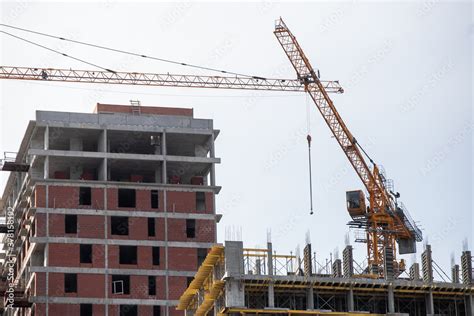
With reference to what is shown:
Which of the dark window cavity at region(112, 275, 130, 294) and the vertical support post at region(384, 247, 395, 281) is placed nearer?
the vertical support post at region(384, 247, 395, 281)

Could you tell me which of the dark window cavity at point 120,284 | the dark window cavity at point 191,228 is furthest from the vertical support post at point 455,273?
the dark window cavity at point 191,228

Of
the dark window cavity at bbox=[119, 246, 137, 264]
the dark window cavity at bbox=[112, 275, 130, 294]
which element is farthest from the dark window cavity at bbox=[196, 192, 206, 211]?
the dark window cavity at bbox=[112, 275, 130, 294]

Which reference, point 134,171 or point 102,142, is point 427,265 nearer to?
point 102,142

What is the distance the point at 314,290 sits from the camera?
12244cm

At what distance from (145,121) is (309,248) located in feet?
201

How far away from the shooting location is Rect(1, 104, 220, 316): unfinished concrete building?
174 metres

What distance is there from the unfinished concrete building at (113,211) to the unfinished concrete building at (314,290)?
154 feet

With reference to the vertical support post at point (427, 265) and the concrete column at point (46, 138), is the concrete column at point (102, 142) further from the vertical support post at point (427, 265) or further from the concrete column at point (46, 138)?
the vertical support post at point (427, 265)

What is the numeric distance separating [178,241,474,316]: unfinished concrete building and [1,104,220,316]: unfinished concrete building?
46831 mm

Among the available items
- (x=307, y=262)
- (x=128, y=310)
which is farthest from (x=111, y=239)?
(x=307, y=262)

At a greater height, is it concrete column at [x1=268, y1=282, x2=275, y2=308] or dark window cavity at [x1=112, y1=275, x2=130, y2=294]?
dark window cavity at [x1=112, y1=275, x2=130, y2=294]

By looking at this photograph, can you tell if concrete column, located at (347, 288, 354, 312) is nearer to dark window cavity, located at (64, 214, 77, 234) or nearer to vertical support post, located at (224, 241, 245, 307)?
vertical support post, located at (224, 241, 245, 307)

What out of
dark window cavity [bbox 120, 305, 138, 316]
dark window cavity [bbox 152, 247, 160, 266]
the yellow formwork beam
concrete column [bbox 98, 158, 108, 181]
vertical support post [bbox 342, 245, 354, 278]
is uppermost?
concrete column [bbox 98, 158, 108, 181]

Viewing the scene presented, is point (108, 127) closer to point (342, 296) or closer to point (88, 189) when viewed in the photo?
point (88, 189)
